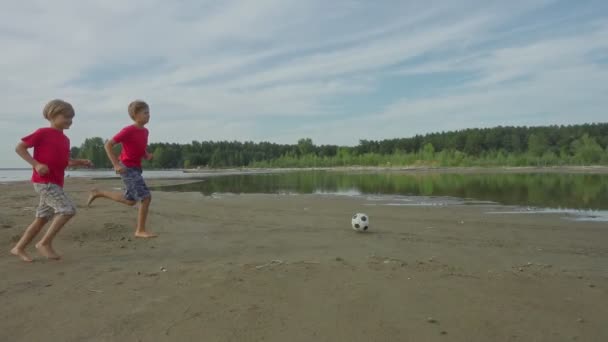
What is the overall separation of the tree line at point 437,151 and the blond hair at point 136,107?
87.0 metres

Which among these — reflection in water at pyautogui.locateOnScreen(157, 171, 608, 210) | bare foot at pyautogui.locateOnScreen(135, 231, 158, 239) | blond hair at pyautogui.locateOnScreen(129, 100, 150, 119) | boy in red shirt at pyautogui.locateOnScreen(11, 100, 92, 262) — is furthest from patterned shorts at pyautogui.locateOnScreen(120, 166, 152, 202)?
reflection in water at pyautogui.locateOnScreen(157, 171, 608, 210)

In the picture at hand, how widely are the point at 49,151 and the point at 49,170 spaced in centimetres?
27

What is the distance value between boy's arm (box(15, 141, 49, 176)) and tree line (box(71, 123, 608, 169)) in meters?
88.8

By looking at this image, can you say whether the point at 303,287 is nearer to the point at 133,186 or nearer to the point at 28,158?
the point at 28,158

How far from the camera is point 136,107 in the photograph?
6.84 metres

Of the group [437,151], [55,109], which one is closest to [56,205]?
[55,109]

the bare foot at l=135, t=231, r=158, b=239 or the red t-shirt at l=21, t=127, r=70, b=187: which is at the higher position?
the red t-shirt at l=21, t=127, r=70, b=187

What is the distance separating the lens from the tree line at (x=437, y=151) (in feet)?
282

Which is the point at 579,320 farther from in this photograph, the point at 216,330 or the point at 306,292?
the point at 216,330

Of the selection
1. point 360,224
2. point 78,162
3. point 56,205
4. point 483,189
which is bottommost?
point 483,189

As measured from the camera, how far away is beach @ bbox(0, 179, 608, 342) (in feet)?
9.57

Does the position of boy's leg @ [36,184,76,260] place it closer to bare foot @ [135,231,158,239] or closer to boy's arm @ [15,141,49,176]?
boy's arm @ [15,141,49,176]

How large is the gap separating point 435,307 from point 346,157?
412 feet

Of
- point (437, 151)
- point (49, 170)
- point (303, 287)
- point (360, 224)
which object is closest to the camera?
point (303, 287)
